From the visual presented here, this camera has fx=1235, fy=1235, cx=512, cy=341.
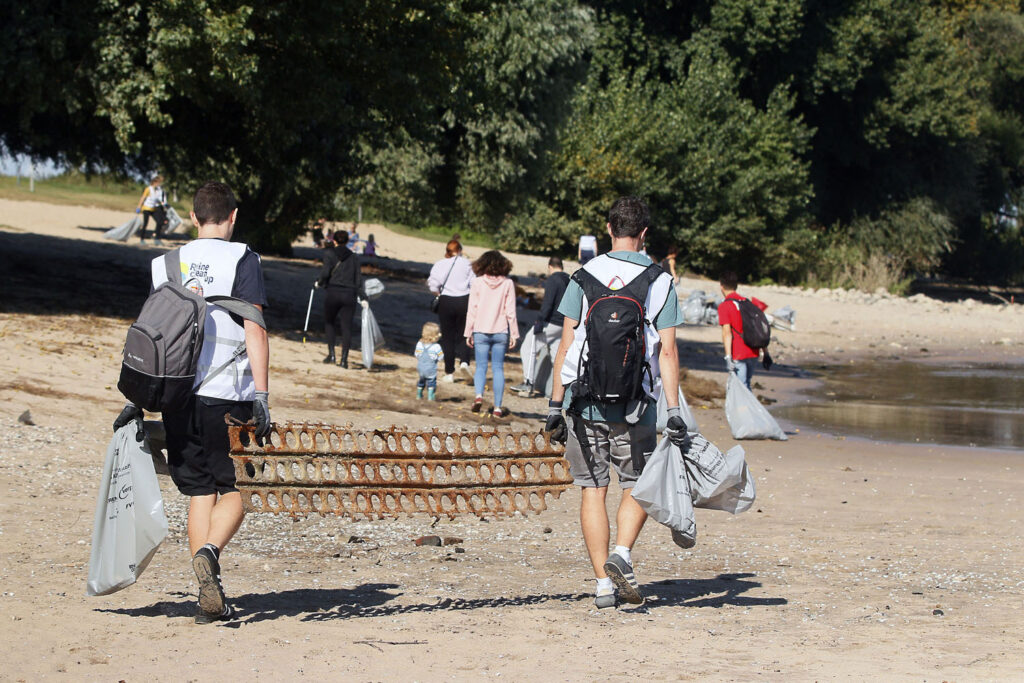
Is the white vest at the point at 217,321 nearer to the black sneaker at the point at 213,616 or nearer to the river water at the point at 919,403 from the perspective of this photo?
the black sneaker at the point at 213,616

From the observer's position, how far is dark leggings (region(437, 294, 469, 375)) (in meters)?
14.7

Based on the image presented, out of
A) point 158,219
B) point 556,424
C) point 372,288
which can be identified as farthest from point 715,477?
point 158,219

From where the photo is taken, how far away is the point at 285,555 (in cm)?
709

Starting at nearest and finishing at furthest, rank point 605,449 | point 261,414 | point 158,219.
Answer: point 261,414 → point 605,449 → point 158,219

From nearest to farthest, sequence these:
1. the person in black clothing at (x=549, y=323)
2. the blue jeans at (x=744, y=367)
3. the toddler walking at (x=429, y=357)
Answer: the person in black clothing at (x=549, y=323) < the blue jeans at (x=744, y=367) < the toddler walking at (x=429, y=357)

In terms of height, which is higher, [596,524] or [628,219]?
[628,219]

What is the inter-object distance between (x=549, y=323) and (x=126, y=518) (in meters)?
7.71

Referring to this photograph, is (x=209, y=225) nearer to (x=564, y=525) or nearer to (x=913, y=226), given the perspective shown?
(x=564, y=525)

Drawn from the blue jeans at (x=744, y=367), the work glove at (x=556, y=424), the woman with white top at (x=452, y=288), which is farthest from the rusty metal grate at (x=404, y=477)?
the woman with white top at (x=452, y=288)

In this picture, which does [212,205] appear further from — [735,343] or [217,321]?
[735,343]

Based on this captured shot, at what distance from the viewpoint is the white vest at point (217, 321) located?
17.4 feet

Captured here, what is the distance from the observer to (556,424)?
5.83 m

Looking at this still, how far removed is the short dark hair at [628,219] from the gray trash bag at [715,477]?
103cm

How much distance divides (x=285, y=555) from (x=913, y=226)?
42.6 m
